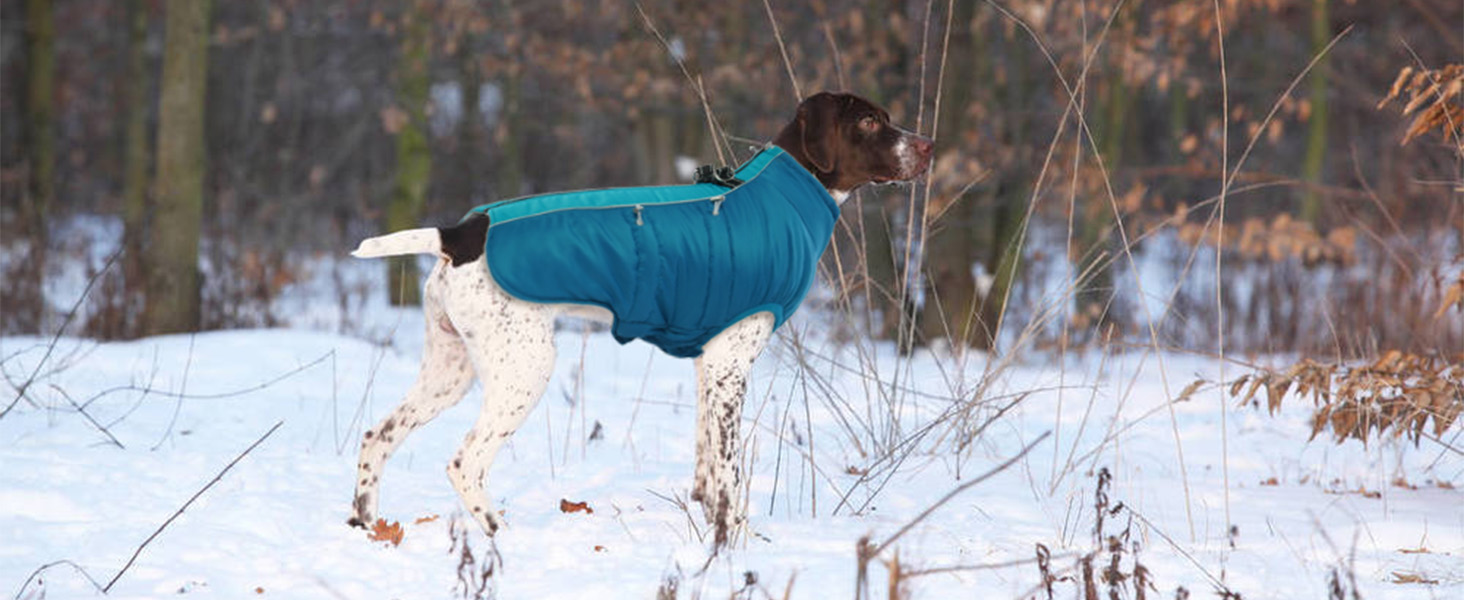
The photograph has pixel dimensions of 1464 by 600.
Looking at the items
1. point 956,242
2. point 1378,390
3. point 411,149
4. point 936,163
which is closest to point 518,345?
point 1378,390

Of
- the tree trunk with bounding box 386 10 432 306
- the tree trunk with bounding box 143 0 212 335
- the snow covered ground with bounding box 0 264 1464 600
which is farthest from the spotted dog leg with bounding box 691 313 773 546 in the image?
the tree trunk with bounding box 386 10 432 306

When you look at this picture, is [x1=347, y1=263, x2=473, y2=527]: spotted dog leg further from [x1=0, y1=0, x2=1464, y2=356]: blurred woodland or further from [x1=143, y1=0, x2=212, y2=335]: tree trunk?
[x1=143, y1=0, x2=212, y2=335]: tree trunk

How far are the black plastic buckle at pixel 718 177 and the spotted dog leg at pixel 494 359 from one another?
61 centimetres

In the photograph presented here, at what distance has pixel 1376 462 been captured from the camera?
17.8 ft

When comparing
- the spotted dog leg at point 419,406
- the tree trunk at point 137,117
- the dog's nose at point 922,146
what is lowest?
the spotted dog leg at point 419,406

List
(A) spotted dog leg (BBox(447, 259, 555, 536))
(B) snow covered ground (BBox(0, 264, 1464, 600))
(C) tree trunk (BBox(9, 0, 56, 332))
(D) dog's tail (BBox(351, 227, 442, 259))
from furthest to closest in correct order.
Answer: (C) tree trunk (BBox(9, 0, 56, 332)) → (A) spotted dog leg (BBox(447, 259, 555, 536)) → (D) dog's tail (BBox(351, 227, 442, 259)) → (B) snow covered ground (BBox(0, 264, 1464, 600))

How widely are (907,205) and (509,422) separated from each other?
5.59 metres

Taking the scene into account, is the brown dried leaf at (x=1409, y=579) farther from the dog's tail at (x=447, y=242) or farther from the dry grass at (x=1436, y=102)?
the dog's tail at (x=447, y=242)

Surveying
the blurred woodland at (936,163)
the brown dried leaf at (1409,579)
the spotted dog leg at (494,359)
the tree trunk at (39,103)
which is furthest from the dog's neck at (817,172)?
the tree trunk at (39,103)

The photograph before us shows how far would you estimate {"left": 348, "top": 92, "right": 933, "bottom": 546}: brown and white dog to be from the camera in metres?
3.63

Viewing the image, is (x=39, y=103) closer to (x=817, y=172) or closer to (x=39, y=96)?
(x=39, y=96)

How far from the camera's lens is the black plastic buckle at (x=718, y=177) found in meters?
3.95

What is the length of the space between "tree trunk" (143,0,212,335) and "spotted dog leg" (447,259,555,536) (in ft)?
17.0

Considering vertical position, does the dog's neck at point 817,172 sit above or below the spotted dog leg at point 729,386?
above
